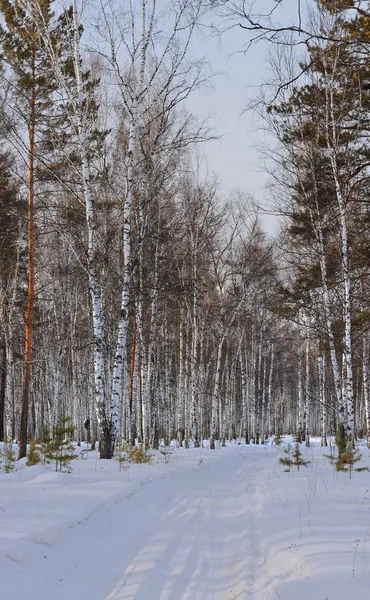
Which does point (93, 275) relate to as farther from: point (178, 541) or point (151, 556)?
point (151, 556)

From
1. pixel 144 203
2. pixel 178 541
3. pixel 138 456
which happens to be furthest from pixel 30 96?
pixel 178 541

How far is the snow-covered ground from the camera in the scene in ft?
11.0

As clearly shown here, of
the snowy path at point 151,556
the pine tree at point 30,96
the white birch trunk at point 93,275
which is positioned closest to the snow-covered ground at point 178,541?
the snowy path at point 151,556

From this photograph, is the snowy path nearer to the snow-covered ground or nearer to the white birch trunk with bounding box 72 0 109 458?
the snow-covered ground

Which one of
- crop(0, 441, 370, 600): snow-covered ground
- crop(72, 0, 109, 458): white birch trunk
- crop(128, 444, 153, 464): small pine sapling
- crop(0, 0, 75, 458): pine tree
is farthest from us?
crop(0, 0, 75, 458): pine tree

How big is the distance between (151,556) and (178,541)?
567 mm

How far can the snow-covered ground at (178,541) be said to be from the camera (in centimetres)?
336

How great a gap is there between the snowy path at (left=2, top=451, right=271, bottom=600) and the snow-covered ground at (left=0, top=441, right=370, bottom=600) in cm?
1

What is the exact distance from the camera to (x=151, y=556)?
4.10 meters

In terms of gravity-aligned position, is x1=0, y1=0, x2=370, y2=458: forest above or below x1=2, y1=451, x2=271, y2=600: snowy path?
above

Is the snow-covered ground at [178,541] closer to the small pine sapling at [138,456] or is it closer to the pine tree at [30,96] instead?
the small pine sapling at [138,456]

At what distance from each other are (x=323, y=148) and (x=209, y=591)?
43.5ft

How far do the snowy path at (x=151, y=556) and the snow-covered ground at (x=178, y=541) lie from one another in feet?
0.04

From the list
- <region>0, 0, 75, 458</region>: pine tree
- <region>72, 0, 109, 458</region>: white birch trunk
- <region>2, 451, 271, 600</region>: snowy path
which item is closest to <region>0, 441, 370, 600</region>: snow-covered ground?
<region>2, 451, 271, 600</region>: snowy path
